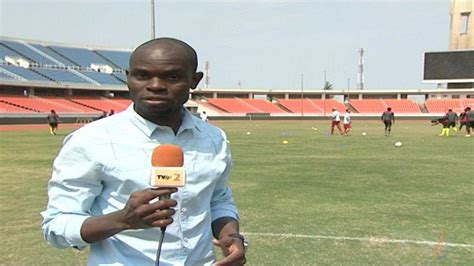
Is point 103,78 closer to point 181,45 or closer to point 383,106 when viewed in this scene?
point 383,106

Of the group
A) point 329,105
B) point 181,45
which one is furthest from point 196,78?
point 329,105

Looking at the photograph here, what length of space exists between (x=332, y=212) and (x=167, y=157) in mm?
6453

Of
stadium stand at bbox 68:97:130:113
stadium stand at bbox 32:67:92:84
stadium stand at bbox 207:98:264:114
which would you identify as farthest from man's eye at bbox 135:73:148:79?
stadium stand at bbox 207:98:264:114

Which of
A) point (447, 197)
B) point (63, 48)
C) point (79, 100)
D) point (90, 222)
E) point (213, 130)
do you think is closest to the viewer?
point (90, 222)

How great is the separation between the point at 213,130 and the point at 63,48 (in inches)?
2891

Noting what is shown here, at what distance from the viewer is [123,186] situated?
5.53ft

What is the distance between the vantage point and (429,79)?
64875mm

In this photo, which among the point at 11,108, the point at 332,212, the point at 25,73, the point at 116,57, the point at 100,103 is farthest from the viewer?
the point at 116,57

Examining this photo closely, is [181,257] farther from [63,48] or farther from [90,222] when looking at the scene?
[63,48]

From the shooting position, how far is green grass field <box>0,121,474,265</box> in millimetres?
5469

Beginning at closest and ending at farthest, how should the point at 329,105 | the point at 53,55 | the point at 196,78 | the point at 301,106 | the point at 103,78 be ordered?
the point at 196,78
the point at 53,55
the point at 103,78
the point at 301,106
the point at 329,105

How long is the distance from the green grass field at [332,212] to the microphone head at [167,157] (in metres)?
3.90

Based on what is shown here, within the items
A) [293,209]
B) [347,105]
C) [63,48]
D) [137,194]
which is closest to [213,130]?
[137,194]

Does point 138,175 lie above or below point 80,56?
below
